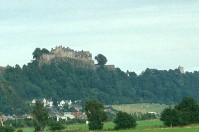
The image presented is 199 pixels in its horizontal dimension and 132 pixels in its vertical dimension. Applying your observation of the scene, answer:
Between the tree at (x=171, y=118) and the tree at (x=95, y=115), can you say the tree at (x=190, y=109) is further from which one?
the tree at (x=95, y=115)

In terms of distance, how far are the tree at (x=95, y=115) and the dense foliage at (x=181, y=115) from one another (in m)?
5.87

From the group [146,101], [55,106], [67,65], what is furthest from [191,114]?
[67,65]

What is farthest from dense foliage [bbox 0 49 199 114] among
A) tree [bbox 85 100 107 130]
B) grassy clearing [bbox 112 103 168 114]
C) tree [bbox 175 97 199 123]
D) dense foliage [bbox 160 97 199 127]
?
dense foliage [bbox 160 97 199 127]

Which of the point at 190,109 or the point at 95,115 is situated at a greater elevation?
the point at 190,109

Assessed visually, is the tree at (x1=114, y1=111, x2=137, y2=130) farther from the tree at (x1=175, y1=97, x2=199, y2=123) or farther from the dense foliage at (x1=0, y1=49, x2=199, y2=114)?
the dense foliage at (x1=0, y1=49, x2=199, y2=114)

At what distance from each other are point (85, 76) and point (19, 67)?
18.4 meters

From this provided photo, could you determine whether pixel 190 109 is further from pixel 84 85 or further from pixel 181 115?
pixel 84 85

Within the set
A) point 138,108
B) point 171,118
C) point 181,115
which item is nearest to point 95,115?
point 171,118

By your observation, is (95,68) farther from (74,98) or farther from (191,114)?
(191,114)

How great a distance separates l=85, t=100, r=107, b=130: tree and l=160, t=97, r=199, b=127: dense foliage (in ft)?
19.3

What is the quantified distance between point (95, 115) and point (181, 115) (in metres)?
8.46

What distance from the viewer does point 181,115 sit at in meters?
64.6

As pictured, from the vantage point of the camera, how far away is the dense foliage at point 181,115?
6431 centimetres

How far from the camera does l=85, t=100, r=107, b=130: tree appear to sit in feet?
216
